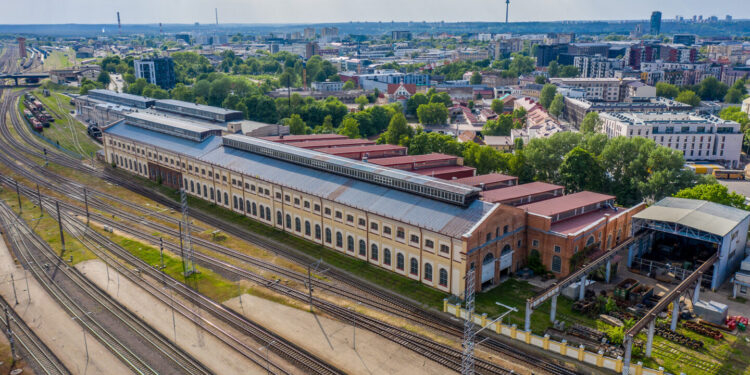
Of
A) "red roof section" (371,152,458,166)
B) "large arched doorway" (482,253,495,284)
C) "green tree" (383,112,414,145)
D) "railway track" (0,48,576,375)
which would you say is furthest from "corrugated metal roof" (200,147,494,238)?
"green tree" (383,112,414,145)

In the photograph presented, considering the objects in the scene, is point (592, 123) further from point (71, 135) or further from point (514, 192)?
point (71, 135)

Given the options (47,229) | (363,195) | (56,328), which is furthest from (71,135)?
(363,195)

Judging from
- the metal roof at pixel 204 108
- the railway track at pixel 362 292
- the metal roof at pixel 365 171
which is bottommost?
the railway track at pixel 362 292

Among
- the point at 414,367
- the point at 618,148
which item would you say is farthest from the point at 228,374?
the point at 618,148

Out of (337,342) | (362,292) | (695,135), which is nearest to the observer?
(337,342)

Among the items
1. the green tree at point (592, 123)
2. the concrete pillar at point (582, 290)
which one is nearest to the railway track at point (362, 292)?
the concrete pillar at point (582, 290)

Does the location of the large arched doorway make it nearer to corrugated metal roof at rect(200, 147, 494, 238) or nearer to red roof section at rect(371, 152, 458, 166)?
corrugated metal roof at rect(200, 147, 494, 238)

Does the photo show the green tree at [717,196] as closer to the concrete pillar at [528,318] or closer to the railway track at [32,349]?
the concrete pillar at [528,318]
